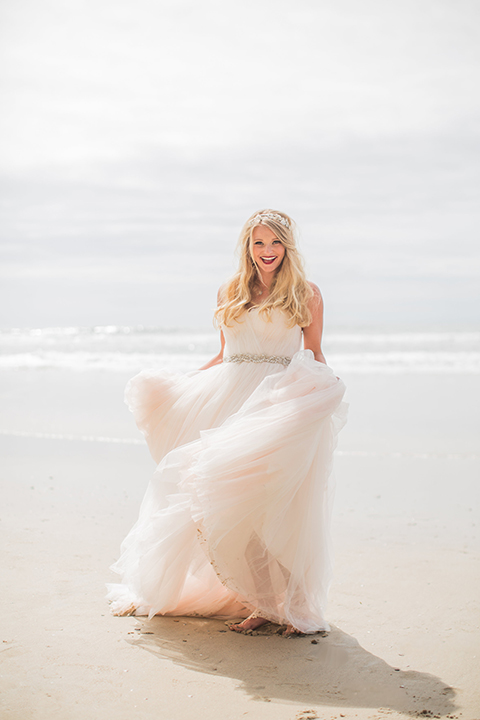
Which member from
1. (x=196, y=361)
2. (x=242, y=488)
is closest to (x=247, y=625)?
(x=242, y=488)

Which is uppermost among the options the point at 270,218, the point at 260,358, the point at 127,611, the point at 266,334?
the point at 270,218

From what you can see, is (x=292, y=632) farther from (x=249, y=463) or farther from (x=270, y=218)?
(x=270, y=218)

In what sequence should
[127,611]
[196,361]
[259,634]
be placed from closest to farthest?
[259,634] → [127,611] → [196,361]

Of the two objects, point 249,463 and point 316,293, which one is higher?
point 316,293

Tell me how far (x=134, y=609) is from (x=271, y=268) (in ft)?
6.96

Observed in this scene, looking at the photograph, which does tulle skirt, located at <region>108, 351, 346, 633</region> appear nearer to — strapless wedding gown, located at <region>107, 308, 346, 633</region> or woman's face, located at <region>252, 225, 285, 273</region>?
strapless wedding gown, located at <region>107, 308, 346, 633</region>

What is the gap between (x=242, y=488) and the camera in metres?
3.17

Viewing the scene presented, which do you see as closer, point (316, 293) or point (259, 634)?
point (259, 634)

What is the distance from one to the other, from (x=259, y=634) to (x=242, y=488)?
87 cm

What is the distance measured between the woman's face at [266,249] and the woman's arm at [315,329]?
0.86 ft

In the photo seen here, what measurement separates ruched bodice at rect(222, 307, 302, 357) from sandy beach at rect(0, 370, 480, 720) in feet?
5.11

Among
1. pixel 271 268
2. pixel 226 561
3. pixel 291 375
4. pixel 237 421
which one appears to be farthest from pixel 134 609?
pixel 271 268

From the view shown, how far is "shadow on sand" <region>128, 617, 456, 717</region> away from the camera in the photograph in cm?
279

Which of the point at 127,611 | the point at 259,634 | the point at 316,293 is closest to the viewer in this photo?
the point at 259,634
